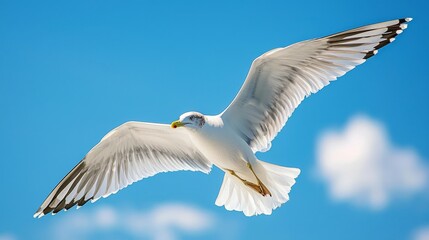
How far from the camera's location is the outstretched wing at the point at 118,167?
18.9 feet

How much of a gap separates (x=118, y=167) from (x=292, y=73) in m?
1.79

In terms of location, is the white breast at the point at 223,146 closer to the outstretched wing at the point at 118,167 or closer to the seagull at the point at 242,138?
the seagull at the point at 242,138

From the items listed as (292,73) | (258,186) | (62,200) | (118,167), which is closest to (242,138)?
(258,186)

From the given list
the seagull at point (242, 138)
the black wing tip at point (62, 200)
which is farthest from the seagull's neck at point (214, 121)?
the black wing tip at point (62, 200)

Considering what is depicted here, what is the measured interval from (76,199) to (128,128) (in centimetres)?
86

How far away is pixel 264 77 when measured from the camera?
5133 mm

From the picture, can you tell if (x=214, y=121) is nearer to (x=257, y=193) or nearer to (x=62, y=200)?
(x=257, y=193)

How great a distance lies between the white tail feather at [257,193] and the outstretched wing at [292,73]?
0.29 metres

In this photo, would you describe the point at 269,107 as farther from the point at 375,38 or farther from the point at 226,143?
the point at 375,38

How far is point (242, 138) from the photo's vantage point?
534 centimetres

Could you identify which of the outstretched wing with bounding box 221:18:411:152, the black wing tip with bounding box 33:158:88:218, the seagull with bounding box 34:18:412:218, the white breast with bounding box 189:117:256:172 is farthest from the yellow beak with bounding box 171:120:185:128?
the black wing tip with bounding box 33:158:88:218

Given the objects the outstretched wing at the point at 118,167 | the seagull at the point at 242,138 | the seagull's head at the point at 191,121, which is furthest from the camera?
the outstretched wing at the point at 118,167

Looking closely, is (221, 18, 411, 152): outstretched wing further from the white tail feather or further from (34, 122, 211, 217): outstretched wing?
(34, 122, 211, 217): outstretched wing

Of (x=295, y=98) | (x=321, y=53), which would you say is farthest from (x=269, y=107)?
(x=321, y=53)
